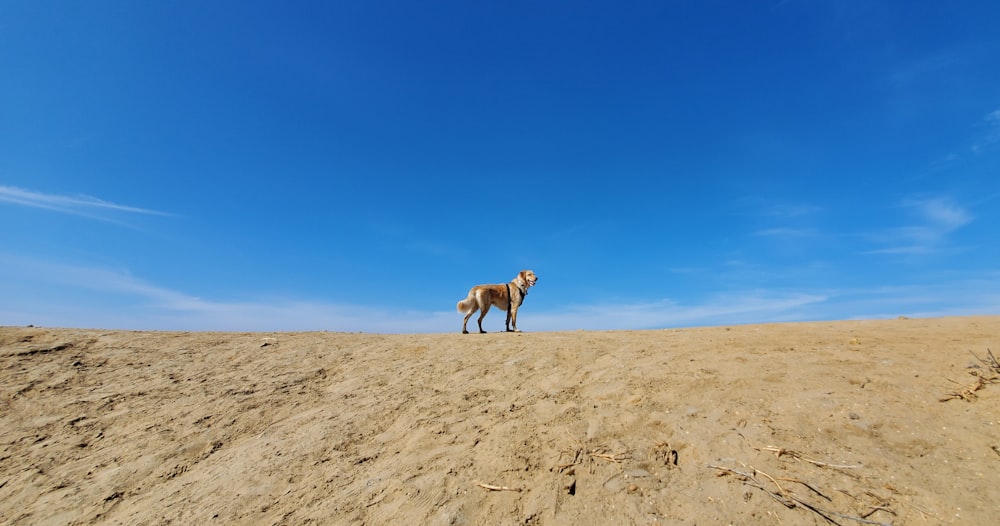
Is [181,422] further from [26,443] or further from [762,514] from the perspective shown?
[762,514]

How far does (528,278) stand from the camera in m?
14.7

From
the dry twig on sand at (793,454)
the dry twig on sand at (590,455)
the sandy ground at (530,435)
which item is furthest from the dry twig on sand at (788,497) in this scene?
the dry twig on sand at (590,455)

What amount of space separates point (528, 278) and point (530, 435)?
32.4 feet

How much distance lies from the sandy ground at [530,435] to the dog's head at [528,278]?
6.41 meters

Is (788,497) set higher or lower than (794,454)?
lower

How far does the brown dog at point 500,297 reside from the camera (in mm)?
14164

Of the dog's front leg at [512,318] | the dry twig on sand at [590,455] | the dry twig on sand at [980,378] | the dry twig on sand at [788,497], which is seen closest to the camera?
the dry twig on sand at [788,497]

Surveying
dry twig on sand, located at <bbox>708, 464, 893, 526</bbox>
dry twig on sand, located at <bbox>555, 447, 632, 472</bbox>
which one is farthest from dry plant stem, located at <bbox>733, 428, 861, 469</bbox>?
dry twig on sand, located at <bbox>555, 447, 632, 472</bbox>

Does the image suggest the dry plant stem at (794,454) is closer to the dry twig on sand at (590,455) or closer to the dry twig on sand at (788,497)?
the dry twig on sand at (788,497)

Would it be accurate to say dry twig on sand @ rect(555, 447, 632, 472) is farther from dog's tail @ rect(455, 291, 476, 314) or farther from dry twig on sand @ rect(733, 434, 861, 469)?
dog's tail @ rect(455, 291, 476, 314)

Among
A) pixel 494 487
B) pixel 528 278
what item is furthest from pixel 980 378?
pixel 528 278

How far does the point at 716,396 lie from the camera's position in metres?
5.55

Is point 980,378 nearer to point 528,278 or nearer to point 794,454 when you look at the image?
point 794,454

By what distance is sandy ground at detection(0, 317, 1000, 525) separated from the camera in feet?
12.6
